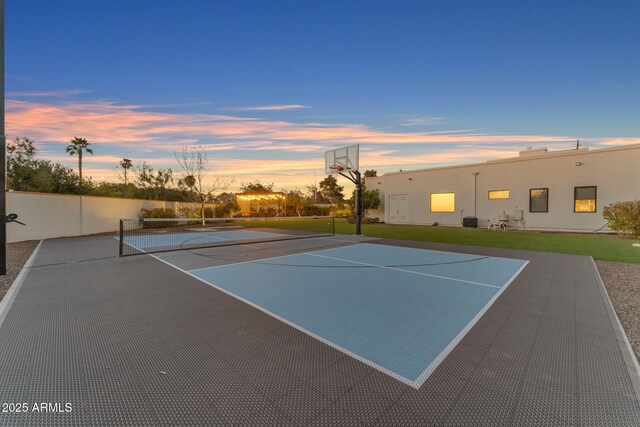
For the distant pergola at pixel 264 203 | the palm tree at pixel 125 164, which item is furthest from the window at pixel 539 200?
the palm tree at pixel 125 164

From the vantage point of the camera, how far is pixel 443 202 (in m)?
20.4

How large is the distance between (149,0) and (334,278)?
11150 mm

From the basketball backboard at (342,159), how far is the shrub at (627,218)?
36.6 ft

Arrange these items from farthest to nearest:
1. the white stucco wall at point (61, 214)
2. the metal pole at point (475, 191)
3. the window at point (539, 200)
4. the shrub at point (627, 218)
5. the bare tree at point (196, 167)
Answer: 1. the bare tree at point (196, 167)
2. the metal pole at point (475, 191)
3. the window at point (539, 200)
4. the white stucco wall at point (61, 214)
5. the shrub at point (627, 218)

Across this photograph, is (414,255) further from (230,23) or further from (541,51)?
(230,23)

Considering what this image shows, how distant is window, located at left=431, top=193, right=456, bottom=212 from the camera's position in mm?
19844

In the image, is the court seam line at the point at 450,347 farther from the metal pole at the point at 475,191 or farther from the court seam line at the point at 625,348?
the metal pole at the point at 475,191

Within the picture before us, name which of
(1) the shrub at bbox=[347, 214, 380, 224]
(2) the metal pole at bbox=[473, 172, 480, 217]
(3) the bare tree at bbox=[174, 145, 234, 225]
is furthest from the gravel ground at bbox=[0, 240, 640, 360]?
(1) the shrub at bbox=[347, 214, 380, 224]

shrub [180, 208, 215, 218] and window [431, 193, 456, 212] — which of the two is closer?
window [431, 193, 456, 212]

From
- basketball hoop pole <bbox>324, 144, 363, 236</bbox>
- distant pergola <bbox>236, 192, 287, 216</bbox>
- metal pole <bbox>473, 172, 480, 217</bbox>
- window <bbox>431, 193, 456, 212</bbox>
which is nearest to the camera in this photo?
basketball hoop pole <bbox>324, 144, 363, 236</bbox>

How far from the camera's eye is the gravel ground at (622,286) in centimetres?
345

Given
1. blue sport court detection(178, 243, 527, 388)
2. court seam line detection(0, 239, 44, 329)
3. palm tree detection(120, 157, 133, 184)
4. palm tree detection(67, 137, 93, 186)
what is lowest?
court seam line detection(0, 239, 44, 329)

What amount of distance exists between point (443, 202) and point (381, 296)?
17.8m

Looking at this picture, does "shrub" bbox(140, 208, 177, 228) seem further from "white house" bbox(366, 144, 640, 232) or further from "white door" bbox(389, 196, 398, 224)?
"white house" bbox(366, 144, 640, 232)
